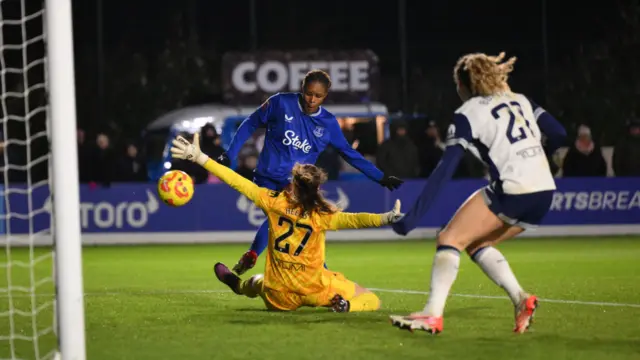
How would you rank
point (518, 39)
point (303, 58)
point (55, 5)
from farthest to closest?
1. point (518, 39)
2. point (303, 58)
3. point (55, 5)

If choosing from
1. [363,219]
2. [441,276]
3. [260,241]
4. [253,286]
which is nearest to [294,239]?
[363,219]

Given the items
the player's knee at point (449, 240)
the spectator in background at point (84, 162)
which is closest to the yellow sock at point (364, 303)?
the player's knee at point (449, 240)

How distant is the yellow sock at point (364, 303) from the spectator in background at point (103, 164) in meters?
10.5

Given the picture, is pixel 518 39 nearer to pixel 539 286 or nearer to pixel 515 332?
pixel 539 286

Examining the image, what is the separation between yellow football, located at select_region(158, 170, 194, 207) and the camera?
989 centimetres

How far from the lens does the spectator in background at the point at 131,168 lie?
814 inches

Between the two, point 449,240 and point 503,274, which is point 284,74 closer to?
point 503,274

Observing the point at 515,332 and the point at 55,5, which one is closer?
the point at 55,5

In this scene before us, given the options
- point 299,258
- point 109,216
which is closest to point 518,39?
point 109,216

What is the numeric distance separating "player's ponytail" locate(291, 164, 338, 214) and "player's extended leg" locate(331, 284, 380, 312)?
2.25ft

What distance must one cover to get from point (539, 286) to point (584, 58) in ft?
69.7

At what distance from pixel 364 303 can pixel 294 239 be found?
792mm

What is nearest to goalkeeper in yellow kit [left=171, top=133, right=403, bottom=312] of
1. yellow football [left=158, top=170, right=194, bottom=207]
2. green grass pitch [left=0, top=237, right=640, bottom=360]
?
green grass pitch [left=0, top=237, right=640, bottom=360]

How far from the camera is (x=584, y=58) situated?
1275 inches
